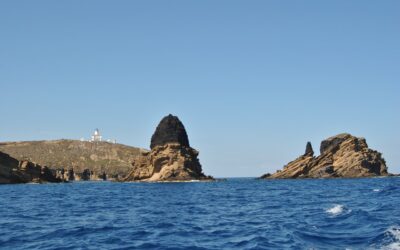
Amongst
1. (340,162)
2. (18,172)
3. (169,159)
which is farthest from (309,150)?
(18,172)

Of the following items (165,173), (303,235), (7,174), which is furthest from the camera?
(165,173)

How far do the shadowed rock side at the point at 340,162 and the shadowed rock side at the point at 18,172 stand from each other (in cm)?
8706

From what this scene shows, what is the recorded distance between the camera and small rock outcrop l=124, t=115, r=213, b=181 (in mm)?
159750

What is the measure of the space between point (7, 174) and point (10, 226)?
120 meters

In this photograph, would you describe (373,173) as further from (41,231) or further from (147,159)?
(41,231)

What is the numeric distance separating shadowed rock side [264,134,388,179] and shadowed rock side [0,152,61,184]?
8706 centimetres

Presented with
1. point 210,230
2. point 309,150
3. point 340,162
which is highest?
point 309,150

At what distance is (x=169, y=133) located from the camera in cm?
17150

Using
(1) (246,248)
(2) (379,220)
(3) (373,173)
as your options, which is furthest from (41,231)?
(3) (373,173)

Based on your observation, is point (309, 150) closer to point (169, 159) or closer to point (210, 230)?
point (169, 159)

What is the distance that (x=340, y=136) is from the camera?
586 ft

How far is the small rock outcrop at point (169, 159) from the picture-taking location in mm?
159750

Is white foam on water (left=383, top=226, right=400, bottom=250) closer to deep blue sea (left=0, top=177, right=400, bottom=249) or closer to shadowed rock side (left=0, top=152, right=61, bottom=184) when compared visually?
deep blue sea (left=0, top=177, right=400, bottom=249)

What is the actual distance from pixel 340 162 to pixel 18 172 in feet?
365
